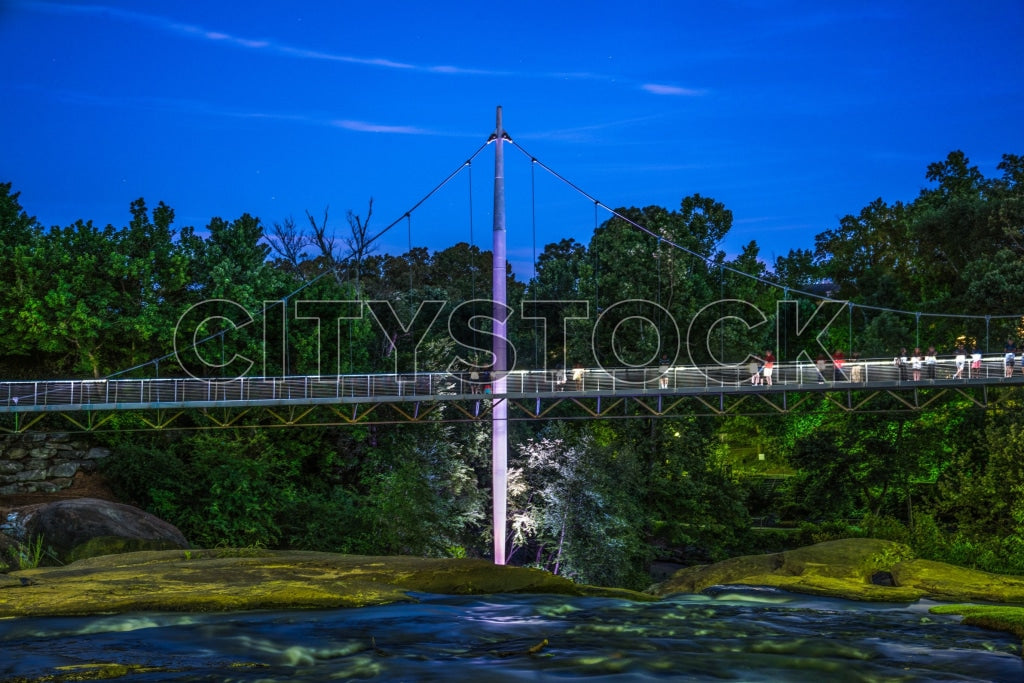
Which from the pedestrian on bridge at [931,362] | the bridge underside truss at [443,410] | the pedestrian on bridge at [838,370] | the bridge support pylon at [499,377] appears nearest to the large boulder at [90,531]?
the bridge underside truss at [443,410]

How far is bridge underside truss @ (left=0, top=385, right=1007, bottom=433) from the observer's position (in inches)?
1163

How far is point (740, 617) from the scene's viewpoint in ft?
60.8

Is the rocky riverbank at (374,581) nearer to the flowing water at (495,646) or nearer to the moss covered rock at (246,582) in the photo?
the moss covered rock at (246,582)

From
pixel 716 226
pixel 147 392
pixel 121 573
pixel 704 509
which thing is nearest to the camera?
pixel 121 573

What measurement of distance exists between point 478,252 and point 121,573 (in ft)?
201

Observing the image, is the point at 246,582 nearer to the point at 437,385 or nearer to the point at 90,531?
the point at 90,531

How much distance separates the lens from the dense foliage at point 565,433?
116ft

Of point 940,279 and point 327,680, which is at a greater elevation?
point 940,279

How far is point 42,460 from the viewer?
35.3 m

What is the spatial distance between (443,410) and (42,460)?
13.6 meters

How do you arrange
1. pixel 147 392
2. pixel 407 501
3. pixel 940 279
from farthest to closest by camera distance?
pixel 940 279, pixel 407 501, pixel 147 392

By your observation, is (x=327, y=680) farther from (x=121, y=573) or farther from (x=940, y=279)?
(x=940, y=279)

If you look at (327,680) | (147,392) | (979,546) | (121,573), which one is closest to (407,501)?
(147,392)

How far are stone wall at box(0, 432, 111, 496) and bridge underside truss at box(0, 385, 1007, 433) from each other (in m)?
0.55
